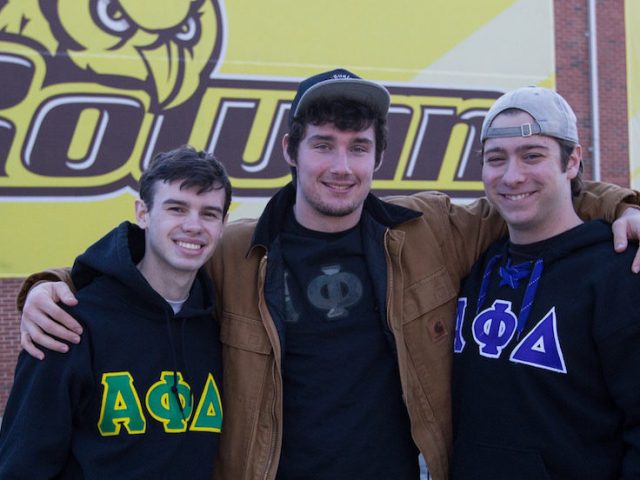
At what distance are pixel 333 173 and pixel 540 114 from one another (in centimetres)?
81

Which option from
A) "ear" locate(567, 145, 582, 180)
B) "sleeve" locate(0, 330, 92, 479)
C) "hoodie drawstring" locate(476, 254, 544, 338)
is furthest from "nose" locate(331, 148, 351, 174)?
"sleeve" locate(0, 330, 92, 479)

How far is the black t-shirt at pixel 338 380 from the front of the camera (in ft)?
7.57

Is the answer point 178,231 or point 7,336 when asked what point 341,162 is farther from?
point 7,336

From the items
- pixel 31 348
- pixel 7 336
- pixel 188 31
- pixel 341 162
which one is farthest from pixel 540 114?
pixel 7 336

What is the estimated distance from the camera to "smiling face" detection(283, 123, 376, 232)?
8.29ft

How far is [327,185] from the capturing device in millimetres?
2549

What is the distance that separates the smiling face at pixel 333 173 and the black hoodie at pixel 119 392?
619 millimetres

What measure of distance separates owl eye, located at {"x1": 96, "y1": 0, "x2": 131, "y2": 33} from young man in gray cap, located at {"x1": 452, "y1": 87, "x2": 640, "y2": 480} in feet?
22.5

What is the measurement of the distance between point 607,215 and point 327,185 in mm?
1090

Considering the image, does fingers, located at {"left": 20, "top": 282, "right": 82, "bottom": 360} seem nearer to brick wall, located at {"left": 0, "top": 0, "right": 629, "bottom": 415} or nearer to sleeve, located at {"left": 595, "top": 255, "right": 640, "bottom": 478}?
sleeve, located at {"left": 595, "top": 255, "right": 640, "bottom": 478}

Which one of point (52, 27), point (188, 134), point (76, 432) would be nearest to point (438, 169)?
point (188, 134)

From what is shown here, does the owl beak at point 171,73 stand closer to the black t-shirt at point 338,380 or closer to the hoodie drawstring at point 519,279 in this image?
the black t-shirt at point 338,380

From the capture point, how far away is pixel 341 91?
2.58 meters

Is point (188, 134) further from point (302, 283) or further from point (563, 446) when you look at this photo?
point (563, 446)
